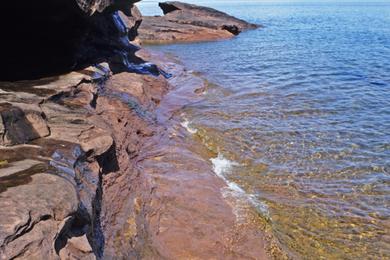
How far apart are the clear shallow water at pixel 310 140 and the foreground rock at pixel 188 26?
1196 centimetres

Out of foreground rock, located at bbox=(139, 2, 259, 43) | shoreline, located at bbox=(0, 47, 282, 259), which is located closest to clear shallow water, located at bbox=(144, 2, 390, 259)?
shoreline, located at bbox=(0, 47, 282, 259)

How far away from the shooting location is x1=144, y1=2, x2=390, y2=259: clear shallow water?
7391mm

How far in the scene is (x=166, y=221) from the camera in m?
7.05

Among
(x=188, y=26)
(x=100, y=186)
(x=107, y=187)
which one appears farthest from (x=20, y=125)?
(x=188, y=26)

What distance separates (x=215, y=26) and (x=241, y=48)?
1014 cm

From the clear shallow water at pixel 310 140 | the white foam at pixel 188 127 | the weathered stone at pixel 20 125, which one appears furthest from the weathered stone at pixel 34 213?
the white foam at pixel 188 127

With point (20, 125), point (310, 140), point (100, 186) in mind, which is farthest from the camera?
point (310, 140)

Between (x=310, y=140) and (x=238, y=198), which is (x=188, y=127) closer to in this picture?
(x=310, y=140)

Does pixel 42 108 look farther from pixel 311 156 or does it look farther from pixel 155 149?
pixel 311 156

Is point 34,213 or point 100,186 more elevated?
point 34,213

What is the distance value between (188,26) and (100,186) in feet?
107

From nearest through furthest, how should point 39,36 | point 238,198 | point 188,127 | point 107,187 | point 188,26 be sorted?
point 107,187
point 238,198
point 39,36
point 188,127
point 188,26

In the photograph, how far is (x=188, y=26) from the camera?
37438mm

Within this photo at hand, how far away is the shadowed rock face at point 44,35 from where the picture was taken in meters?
9.90
